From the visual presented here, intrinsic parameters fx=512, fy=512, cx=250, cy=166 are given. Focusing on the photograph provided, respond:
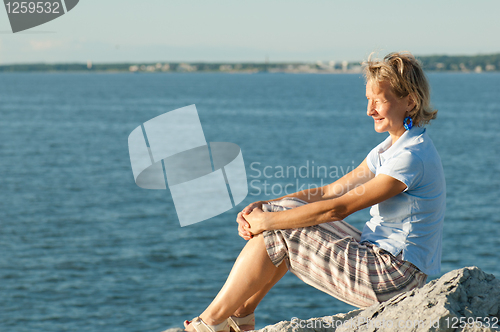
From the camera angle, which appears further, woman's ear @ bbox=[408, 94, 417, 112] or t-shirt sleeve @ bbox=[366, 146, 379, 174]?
t-shirt sleeve @ bbox=[366, 146, 379, 174]

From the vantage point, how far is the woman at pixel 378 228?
3164mm

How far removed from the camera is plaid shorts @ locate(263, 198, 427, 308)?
317cm

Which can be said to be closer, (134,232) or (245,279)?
(245,279)

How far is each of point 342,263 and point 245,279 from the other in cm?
63

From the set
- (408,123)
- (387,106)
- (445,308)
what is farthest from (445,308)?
(387,106)

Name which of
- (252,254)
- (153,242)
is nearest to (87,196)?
(153,242)

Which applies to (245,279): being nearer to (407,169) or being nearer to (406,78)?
(407,169)

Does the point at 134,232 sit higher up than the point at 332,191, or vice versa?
the point at 332,191

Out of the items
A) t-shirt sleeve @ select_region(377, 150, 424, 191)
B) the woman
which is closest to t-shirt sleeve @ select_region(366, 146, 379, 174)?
the woman

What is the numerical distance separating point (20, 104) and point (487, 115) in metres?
67.4

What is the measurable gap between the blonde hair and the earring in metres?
0.03

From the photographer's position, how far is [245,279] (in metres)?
3.32

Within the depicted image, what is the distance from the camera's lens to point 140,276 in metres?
18.8

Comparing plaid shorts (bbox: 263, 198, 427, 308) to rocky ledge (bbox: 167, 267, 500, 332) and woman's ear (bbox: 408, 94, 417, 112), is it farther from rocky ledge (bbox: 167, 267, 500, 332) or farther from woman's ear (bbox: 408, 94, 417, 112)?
woman's ear (bbox: 408, 94, 417, 112)
